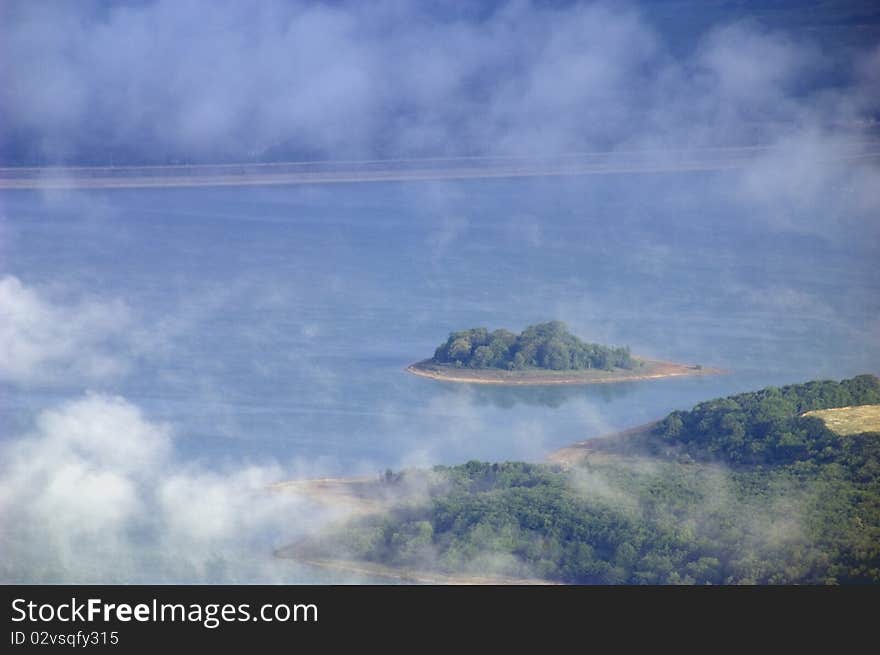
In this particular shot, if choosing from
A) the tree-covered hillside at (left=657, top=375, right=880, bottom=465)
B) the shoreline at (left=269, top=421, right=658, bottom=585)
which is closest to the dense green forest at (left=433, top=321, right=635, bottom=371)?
the shoreline at (left=269, top=421, right=658, bottom=585)

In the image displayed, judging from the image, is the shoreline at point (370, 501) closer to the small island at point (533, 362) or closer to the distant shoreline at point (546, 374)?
the distant shoreline at point (546, 374)

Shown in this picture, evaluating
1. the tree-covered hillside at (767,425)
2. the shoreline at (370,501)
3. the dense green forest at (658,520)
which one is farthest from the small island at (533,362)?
the dense green forest at (658,520)

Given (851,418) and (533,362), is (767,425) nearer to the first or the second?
(851,418)

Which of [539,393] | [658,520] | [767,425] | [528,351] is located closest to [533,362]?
[528,351]

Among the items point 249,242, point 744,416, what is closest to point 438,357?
point 744,416

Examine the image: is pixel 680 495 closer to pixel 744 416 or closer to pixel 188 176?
pixel 744 416

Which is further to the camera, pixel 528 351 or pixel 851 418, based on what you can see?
pixel 528 351

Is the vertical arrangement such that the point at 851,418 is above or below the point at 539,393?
below
